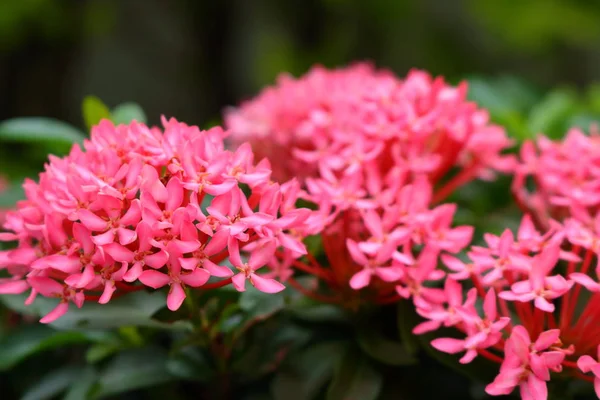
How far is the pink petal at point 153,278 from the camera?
0.53 meters

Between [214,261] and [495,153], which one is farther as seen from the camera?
[495,153]

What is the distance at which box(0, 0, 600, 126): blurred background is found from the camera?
2.89m

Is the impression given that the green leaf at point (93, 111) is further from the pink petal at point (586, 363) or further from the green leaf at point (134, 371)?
the pink petal at point (586, 363)

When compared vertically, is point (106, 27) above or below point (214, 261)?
below

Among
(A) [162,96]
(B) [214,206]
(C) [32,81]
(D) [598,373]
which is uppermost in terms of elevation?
(B) [214,206]

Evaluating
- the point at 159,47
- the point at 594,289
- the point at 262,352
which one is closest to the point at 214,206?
the point at 262,352

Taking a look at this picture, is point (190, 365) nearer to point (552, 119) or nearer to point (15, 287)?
point (15, 287)

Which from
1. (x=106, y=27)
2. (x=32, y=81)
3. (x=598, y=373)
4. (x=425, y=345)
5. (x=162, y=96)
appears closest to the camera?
(x=598, y=373)

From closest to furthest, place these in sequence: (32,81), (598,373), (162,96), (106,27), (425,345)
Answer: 1. (598,373)
2. (425,345)
3. (32,81)
4. (106,27)
5. (162,96)

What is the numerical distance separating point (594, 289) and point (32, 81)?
2.95 m

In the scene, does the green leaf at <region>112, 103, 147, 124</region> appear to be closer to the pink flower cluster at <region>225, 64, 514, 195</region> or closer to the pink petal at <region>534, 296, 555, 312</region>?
the pink flower cluster at <region>225, 64, 514, 195</region>

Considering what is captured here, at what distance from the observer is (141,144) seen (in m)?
0.61

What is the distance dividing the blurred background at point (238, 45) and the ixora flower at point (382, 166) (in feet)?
7.02

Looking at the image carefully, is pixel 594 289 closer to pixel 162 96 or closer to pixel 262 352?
pixel 262 352
